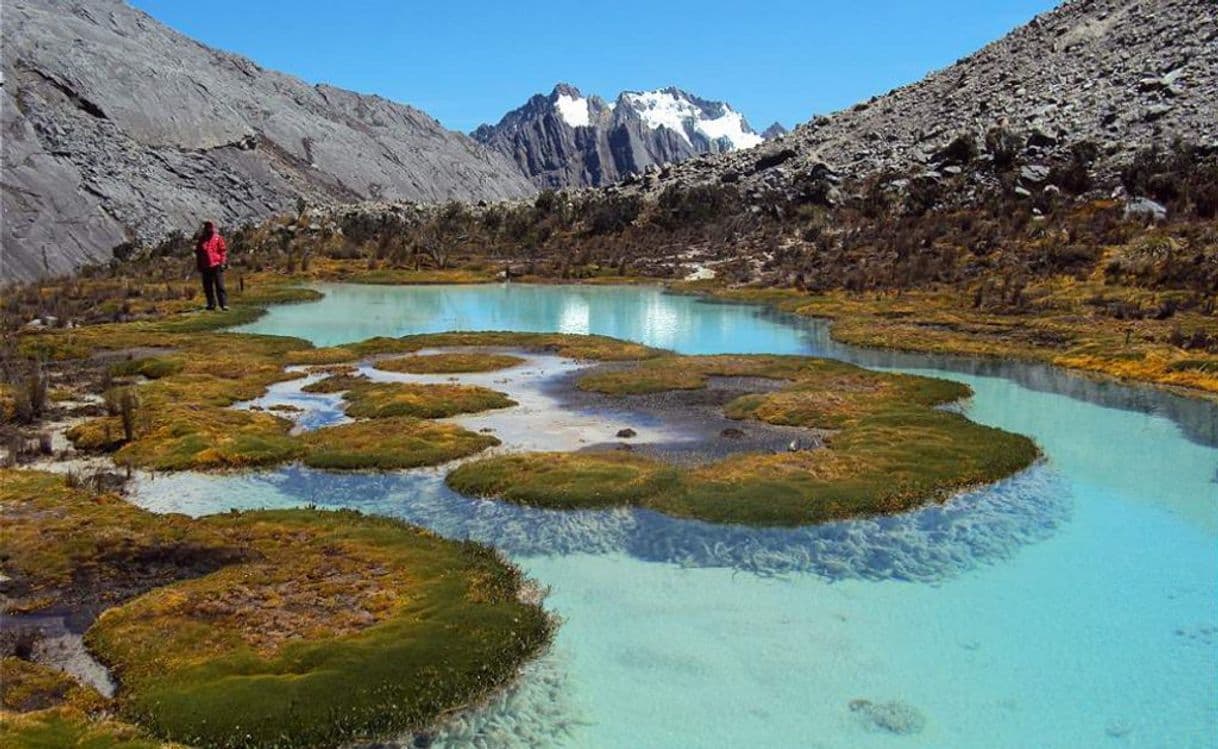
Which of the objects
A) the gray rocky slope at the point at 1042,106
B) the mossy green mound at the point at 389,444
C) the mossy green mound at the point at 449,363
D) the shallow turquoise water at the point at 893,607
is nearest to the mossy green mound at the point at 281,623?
the shallow turquoise water at the point at 893,607

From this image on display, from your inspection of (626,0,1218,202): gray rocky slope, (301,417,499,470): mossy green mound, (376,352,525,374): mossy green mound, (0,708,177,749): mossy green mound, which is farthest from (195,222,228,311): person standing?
(626,0,1218,202): gray rocky slope

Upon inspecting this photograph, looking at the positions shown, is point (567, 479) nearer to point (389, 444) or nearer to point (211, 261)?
point (389, 444)

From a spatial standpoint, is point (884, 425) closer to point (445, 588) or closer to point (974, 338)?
point (445, 588)

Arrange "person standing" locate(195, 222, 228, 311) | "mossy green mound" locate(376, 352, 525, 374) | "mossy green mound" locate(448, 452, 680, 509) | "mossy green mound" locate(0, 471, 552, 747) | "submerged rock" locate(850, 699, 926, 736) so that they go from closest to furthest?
"mossy green mound" locate(0, 471, 552, 747), "submerged rock" locate(850, 699, 926, 736), "mossy green mound" locate(448, 452, 680, 509), "mossy green mound" locate(376, 352, 525, 374), "person standing" locate(195, 222, 228, 311)

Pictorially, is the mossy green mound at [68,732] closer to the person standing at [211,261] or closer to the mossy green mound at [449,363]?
the mossy green mound at [449,363]

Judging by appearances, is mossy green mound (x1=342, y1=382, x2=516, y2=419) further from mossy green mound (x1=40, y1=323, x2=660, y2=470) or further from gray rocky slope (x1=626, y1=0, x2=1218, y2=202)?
gray rocky slope (x1=626, y1=0, x2=1218, y2=202)

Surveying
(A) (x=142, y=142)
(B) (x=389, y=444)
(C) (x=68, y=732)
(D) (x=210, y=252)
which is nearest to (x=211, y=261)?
(D) (x=210, y=252)
